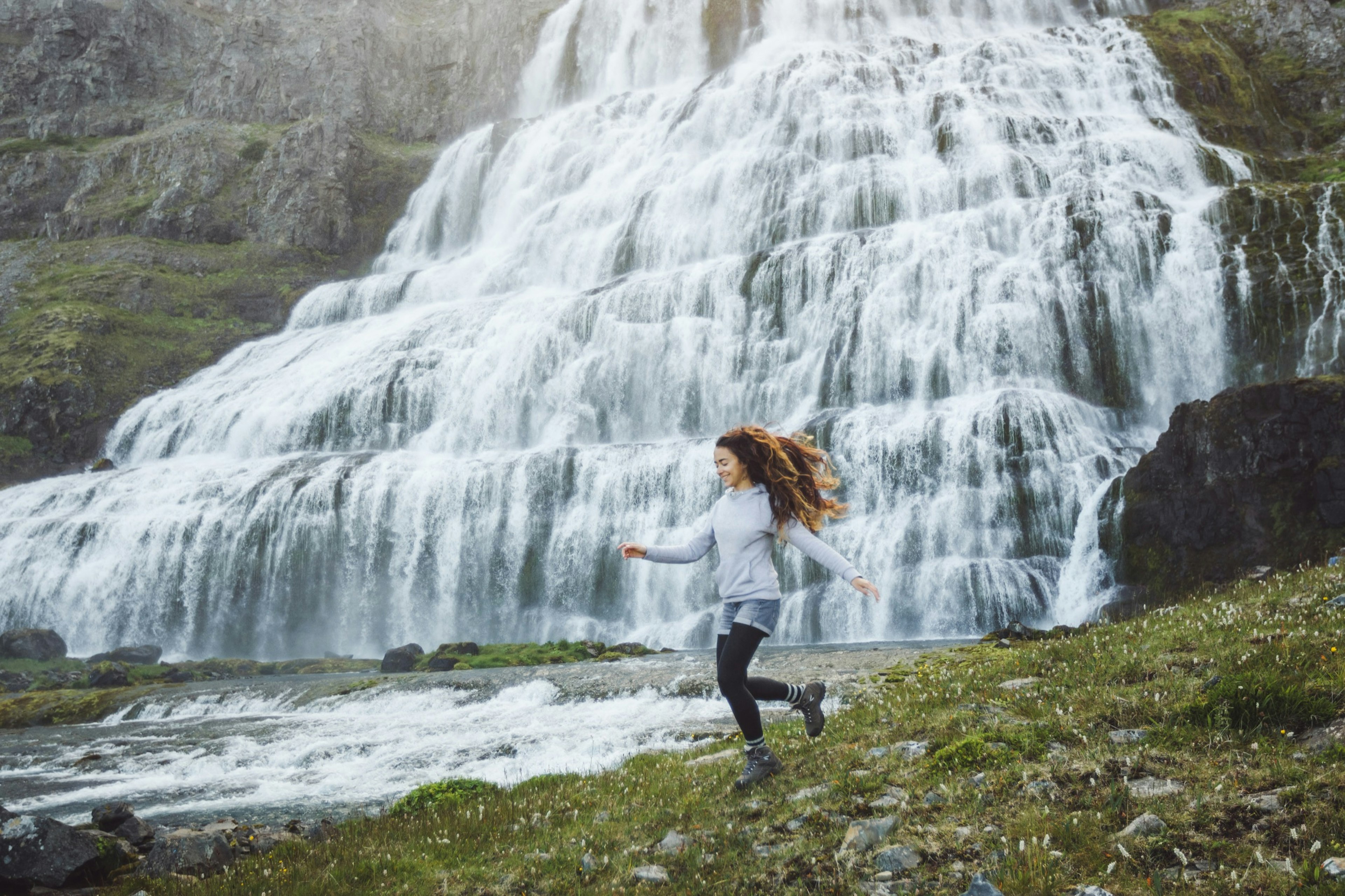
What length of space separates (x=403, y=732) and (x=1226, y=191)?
1475 inches

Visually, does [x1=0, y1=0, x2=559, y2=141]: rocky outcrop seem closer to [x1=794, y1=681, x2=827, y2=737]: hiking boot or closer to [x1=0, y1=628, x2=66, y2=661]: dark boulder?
[x1=0, y1=628, x2=66, y2=661]: dark boulder

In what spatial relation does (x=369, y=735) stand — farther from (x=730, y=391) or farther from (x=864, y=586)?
(x=730, y=391)

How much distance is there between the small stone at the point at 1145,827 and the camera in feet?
14.6

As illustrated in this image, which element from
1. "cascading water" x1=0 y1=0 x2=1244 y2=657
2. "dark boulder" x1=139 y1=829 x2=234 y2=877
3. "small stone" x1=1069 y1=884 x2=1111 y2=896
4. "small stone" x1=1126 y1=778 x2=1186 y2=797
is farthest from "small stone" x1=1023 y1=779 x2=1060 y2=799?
"cascading water" x1=0 y1=0 x2=1244 y2=657

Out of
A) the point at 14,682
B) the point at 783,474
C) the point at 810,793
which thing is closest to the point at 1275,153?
the point at 783,474

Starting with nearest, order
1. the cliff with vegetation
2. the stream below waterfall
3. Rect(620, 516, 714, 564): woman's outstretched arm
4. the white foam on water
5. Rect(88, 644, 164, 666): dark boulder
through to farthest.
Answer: Rect(620, 516, 714, 564): woman's outstretched arm → the white foam on water → the stream below waterfall → the cliff with vegetation → Rect(88, 644, 164, 666): dark boulder

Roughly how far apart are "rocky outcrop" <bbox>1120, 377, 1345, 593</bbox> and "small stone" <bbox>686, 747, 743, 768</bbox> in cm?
1824

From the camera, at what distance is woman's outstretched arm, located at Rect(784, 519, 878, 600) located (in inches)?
251

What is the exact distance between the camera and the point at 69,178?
8125 cm

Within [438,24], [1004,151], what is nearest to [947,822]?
[1004,151]

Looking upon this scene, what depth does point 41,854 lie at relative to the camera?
7.91 metres

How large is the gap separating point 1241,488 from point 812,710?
67.4ft

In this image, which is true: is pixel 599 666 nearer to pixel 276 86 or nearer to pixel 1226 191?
pixel 1226 191

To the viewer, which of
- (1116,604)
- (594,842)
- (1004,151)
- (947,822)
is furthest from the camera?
(1004,151)
